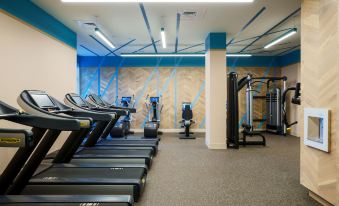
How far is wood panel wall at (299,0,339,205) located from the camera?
9.30 feet

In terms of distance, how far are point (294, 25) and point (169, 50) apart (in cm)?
456

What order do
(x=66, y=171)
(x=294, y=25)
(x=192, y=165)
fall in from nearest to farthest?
(x=66, y=171) → (x=192, y=165) → (x=294, y=25)

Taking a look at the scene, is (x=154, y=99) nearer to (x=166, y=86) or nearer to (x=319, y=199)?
(x=166, y=86)

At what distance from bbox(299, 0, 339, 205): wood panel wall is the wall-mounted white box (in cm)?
5

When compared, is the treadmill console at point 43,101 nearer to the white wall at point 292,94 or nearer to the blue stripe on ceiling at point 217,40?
the blue stripe on ceiling at point 217,40

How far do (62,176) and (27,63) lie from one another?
2.54 metres

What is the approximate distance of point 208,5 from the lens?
5102 mm

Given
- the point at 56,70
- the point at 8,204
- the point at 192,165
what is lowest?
the point at 192,165

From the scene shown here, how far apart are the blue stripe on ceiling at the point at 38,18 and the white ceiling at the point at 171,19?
14cm

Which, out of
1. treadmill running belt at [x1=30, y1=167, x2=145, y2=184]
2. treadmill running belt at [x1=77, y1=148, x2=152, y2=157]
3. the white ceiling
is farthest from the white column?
treadmill running belt at [x1=30, y1=167, x2=145, y2=184]

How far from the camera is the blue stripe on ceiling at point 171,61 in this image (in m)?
10.6

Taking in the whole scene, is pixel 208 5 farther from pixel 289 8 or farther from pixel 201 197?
pixel 201 197

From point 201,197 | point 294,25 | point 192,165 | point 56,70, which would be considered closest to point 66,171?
point 201,197

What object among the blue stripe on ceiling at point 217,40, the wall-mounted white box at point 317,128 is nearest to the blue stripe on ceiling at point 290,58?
the blue stripe on ceiling at point 217,40
